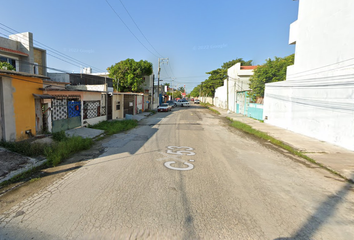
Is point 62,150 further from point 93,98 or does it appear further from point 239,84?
point 239,84

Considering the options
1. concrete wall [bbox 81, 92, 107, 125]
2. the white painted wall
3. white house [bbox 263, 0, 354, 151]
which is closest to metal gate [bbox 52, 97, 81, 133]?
concrete wall [bbox 81, 92, 107, 125]

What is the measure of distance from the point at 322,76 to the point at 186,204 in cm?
1057

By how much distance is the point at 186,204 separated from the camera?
3.30 metres

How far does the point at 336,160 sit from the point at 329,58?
5956 mm

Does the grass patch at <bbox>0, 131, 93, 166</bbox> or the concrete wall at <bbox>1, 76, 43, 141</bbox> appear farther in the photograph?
the concrete wall at <bbox>1, 76, 43, 141</bbox>

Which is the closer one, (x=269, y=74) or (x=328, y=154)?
(x=328, y=154)

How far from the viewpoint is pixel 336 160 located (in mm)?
6168

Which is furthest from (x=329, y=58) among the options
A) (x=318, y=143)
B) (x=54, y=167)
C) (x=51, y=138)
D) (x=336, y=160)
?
(x=51, y=138)

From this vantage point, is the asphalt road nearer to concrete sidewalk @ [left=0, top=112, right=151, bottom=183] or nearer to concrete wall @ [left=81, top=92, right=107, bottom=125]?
concrete sidewalk @ [left=0, top=112, right=151, bottom=183]

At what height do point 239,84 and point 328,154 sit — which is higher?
point 239,84

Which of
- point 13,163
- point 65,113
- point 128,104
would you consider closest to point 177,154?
point 13,163

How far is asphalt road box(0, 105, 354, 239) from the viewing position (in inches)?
103

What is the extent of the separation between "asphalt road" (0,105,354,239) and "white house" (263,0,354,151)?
4.45 metres

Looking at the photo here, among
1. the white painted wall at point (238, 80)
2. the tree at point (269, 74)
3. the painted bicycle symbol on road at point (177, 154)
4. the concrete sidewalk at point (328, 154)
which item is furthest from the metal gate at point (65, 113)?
the white painted wall at point (238, 80)
